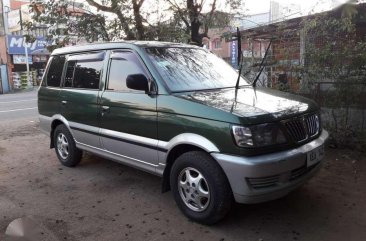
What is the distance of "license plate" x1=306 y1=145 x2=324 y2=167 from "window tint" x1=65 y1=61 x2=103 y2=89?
Result: 114 inches

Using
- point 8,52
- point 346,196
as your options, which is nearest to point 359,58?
point 346,196

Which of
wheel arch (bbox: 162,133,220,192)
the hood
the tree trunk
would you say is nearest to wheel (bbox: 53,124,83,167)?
wheel arch (bbox: 162,133,220,192)

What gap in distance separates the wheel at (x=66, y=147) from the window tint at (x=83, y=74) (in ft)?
2.48

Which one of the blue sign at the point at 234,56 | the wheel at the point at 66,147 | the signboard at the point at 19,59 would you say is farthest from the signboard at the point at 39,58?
the wheel at the point at 66,147

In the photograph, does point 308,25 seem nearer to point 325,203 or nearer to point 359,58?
point 359,58

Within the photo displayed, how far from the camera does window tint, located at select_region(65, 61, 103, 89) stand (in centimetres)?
545

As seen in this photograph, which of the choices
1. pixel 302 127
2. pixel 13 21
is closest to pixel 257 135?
pixel 302 127

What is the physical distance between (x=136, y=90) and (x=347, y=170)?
321 cm

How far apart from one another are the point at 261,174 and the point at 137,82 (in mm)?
1739

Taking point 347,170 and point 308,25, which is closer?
point 347,170

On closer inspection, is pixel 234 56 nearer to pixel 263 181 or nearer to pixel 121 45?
pixel 121 45

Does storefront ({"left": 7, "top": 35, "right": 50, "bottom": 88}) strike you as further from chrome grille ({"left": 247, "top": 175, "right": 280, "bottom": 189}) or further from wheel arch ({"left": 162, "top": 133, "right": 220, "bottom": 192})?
chrome grille ({"left": 247, "top": 175, "right": 280, "bottom": 189})

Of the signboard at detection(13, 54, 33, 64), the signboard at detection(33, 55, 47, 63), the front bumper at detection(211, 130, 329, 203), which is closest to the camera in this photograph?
the front bumper at detection(211, 130, 329, 203)

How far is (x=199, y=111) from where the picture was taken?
3.92 metres
